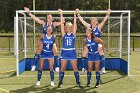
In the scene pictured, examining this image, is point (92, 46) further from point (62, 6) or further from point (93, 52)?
point (62, 6)

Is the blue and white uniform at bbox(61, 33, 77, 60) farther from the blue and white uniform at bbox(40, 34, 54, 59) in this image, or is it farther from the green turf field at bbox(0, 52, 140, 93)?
the green turf field at bbox(0, 52, 140, 93)

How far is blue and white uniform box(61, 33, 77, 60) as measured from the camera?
12094 mm

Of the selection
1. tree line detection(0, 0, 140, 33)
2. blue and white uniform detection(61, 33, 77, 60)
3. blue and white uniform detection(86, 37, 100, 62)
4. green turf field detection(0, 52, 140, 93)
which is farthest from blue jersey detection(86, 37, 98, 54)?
tree line detection(0, 0, 140, 33)

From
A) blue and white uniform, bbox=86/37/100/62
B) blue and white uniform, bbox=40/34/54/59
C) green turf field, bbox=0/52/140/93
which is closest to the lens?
green turf field, bbox=0/52/140/93

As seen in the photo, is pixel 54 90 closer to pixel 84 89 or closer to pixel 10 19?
pixel 84 89

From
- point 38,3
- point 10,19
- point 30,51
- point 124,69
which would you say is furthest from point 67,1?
point 124,69

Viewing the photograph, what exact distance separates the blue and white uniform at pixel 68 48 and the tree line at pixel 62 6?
5145cm

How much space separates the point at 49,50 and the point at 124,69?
517 centimetres

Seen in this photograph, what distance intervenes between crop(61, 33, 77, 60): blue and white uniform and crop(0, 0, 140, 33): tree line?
5145 centimetres

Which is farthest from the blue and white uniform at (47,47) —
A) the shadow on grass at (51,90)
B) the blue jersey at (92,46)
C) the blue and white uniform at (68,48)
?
the blue jersey at (92,46)

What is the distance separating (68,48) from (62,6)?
60744 millimetres

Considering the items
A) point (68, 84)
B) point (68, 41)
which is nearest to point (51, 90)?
point (68, 84)

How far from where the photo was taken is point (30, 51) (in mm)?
23031

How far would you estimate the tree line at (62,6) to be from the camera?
65.5 meters
